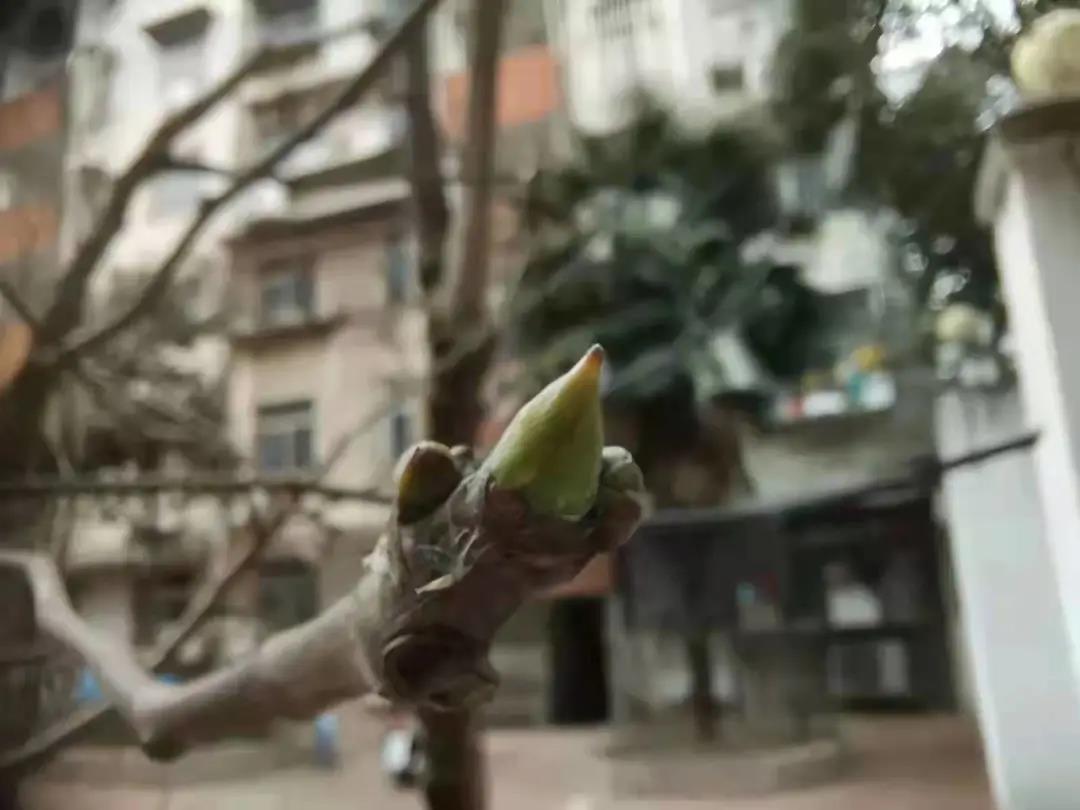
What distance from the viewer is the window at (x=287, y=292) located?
725mm

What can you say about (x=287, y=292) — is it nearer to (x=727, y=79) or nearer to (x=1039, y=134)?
(x=727, y=79)

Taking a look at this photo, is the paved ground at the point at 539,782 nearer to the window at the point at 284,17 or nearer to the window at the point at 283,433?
the window at the point at 283,433

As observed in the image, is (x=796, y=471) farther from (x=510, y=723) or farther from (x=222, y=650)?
(x=222, y=650)

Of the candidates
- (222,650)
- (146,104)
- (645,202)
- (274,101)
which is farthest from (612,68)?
(222,650)

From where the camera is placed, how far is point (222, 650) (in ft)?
2.20

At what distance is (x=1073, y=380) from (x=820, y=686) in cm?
28

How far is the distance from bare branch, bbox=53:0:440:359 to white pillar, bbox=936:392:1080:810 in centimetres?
29

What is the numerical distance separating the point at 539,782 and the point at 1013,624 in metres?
0.26

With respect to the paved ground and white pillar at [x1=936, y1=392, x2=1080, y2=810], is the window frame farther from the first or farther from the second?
white pillar at [x1=936, y1=392, x2=1080, y2=810]

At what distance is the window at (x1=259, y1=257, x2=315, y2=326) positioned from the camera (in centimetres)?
72

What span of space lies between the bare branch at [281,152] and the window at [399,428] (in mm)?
235

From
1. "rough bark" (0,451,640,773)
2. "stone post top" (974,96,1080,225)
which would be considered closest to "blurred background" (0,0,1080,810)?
"stone post top" (974,96,1080,225)

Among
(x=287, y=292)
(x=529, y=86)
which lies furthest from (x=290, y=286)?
(x=529, y=86)

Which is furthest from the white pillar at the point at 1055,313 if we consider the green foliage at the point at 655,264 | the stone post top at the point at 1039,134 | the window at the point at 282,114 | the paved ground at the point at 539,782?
the window at the point at 282,114
